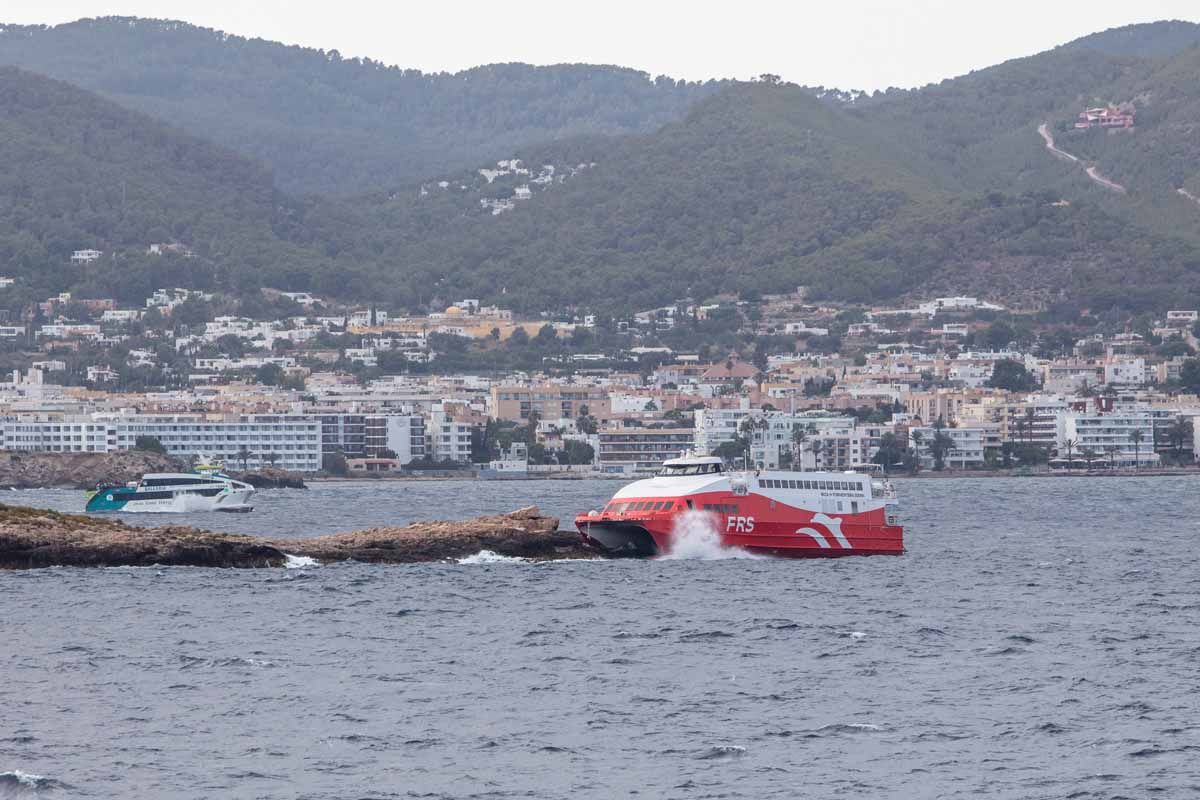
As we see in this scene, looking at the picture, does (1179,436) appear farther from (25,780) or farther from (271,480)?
(25,780)

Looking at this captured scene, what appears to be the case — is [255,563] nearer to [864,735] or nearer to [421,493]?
[864,735]

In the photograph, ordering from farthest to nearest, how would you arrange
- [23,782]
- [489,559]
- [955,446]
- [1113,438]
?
1. [1113,438]
2. [955,446]
3. [489,559]
4. [23,782]

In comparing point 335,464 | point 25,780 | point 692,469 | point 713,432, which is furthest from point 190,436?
point 25,780

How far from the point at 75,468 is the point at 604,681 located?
126338mm

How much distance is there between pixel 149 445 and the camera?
187 m

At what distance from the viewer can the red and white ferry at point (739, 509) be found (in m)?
68.1

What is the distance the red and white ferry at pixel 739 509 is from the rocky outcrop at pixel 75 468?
320 ft

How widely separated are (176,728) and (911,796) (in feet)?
40.0

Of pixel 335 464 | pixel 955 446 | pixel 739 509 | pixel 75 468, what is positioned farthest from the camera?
pixel 335 464

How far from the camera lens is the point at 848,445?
622ft

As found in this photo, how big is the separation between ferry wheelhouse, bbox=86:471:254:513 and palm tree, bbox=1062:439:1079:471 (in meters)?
85.5

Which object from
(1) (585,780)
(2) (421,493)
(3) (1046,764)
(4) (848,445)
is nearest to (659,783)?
(1) (585,780)

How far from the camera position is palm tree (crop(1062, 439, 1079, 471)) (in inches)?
7495

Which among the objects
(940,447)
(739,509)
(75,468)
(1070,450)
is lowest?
(739,509)
